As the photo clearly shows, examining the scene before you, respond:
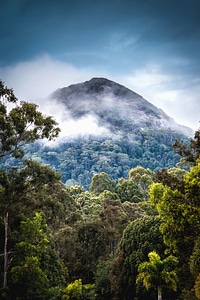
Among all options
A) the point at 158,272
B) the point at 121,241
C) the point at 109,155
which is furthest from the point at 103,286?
the point at 109,155

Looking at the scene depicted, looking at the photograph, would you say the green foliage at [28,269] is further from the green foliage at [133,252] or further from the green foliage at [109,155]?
the green foliage at [109,155]

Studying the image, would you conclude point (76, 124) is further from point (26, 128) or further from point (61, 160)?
point (26, 128)

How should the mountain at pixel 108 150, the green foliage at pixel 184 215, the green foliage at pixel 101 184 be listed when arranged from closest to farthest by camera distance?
the green foliage at pixel 184 215, the green foliage at pixel 101 184, the mountain at pixel 108 150

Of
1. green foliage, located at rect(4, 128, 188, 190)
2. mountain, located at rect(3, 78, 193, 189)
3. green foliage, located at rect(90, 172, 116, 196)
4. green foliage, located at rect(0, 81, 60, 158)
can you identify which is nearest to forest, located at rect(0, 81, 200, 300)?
green foliage, located at rect(0, 81, 60, 158)

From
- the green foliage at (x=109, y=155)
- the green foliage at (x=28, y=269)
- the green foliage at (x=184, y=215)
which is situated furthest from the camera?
the green foliage at (x=109, y=155)

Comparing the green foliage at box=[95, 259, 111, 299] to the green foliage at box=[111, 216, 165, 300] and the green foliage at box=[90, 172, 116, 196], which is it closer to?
the green foliage at box=[111, 216, 165, 300]

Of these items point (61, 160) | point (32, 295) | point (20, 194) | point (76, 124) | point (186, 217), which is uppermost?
point (76, 124)

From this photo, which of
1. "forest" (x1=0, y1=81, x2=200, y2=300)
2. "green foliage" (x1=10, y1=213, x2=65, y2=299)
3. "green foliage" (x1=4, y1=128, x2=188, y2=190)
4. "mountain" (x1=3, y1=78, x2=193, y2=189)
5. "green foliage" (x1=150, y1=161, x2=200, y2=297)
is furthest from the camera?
"mountain" (x1=3, y1=78, x2=193, y2=189)

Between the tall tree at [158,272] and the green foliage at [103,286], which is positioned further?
the green foliage at [103,286]

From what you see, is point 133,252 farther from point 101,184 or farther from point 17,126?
point 101,184

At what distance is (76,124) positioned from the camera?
189625mm

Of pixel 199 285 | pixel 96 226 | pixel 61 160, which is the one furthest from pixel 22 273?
pixel 61 160

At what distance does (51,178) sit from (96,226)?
12.8 meters

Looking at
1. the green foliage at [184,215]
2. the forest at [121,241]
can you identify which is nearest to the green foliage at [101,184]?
the forest at [121,241]
